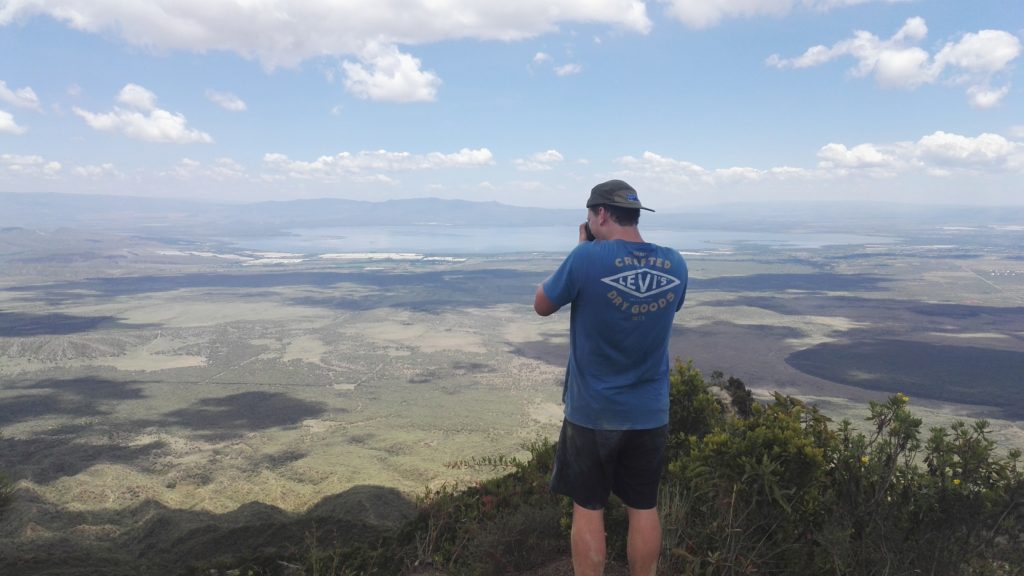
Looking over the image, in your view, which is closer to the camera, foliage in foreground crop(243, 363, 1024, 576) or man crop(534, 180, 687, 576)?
man crop(534, 180, 687, 576)

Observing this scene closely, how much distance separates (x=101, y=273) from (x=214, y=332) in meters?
76.3

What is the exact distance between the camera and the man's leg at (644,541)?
333 cm

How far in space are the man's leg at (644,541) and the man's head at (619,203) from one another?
157cm

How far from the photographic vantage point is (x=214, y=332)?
206 feet

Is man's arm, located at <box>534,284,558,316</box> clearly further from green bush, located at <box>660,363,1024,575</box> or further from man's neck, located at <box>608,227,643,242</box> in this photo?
green bush, located at <box>660,363,1024,575</box>

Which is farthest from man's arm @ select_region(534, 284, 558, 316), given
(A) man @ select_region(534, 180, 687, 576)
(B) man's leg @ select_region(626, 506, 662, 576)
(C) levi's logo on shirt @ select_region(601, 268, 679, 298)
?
(B) man's leg @ select_region(626, 506, 662, 576)

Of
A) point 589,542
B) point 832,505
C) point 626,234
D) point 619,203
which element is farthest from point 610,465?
point 832,505

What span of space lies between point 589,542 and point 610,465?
436mm

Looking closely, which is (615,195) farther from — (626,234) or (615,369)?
(615,369)

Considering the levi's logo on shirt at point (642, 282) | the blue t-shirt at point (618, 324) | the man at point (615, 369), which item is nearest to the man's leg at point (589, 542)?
the man at point (615, 369)

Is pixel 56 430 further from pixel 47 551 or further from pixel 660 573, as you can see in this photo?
pixel 660 573

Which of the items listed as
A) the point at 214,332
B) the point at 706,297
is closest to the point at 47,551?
the point at 214,332

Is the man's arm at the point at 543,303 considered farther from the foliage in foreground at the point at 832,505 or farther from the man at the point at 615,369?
the foliage in foreground at the point at 832,505

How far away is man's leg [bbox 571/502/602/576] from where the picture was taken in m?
3.30
